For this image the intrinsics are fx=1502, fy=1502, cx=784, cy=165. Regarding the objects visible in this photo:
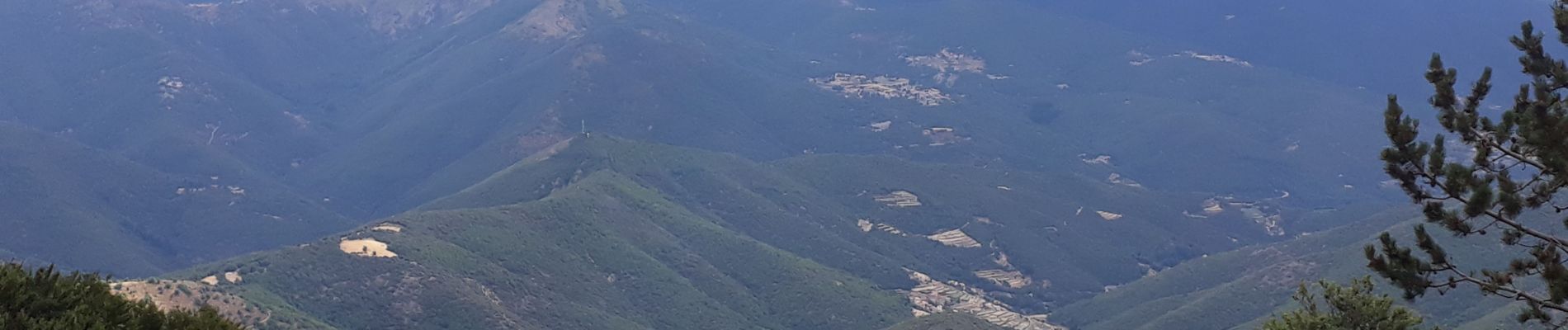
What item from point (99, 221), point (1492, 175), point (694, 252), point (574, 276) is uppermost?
point (1492, 175)

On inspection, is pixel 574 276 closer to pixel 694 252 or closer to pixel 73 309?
pixel 694 252

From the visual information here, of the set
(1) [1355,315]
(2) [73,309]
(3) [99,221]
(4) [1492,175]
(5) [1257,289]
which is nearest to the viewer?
(4) [1492,175]

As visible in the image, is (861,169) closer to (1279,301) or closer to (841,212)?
(841,212)

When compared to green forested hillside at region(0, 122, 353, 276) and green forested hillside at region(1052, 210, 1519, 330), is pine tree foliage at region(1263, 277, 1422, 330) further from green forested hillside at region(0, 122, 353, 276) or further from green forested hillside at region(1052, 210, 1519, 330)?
green forested hillside at region(0, 122, 353, 276)

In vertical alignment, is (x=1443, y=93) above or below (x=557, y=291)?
above

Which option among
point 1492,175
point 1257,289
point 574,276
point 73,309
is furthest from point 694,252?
point 1492,175

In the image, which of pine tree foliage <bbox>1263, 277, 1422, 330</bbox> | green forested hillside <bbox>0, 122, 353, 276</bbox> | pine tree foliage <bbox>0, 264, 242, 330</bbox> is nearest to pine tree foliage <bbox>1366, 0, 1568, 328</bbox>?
pine tree foliage <bbox>1263, 277, 1422, 330</bbox>

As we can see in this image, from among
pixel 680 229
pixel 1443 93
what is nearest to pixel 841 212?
pixel 680 229

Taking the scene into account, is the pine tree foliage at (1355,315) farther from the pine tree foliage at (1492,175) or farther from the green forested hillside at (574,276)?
the green forested hillside at (574,276)
